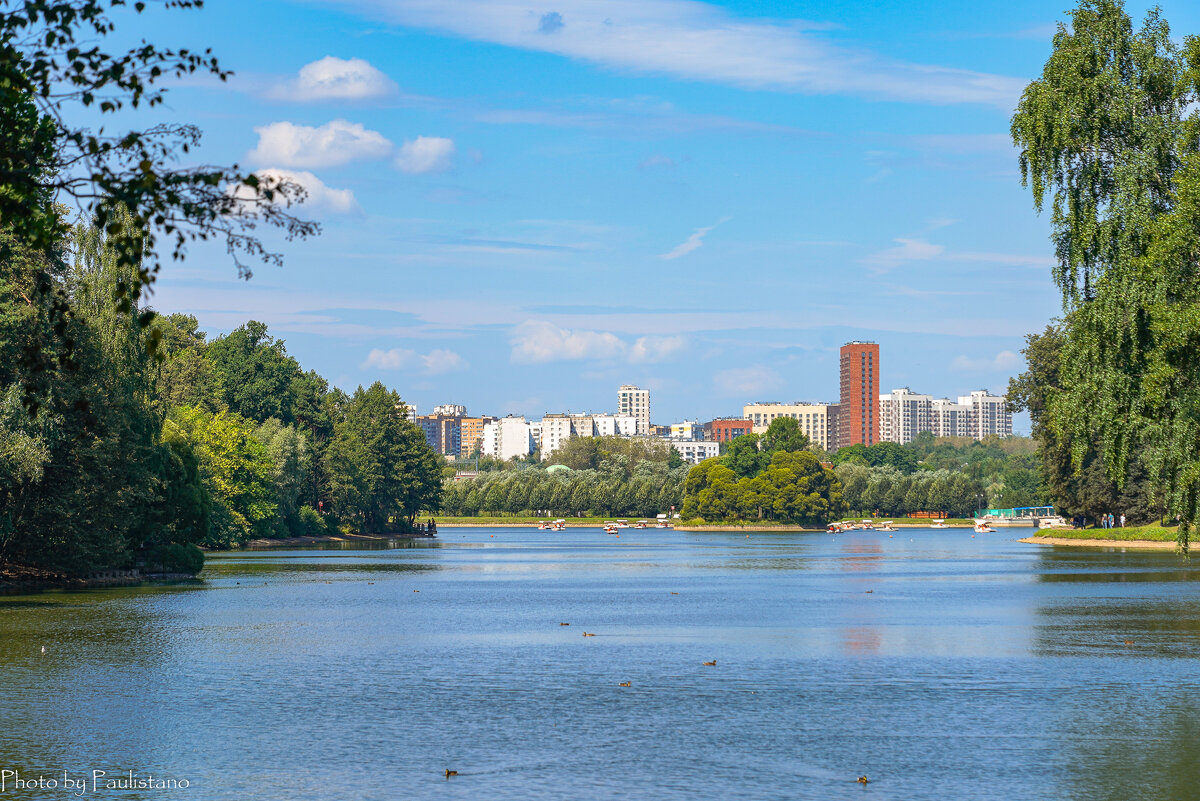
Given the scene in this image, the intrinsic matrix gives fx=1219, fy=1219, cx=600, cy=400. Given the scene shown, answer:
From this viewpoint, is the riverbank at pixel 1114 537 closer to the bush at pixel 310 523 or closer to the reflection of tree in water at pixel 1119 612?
the reflection of tree in water at pixel 1119 612

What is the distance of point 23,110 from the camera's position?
14.7 meters

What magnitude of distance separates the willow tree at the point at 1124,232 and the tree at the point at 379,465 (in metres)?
119

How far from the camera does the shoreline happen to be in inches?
4232

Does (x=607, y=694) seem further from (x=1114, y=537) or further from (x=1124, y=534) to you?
(x=1114, y=537)

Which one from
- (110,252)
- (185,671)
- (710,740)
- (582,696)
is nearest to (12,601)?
(110,252)

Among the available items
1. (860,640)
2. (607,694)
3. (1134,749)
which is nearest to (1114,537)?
(860,640)

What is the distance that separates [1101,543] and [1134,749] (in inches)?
4169

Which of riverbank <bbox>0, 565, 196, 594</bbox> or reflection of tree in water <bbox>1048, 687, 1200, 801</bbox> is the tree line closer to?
riverbank <bbox>0, 565, 196, 594</bbox>

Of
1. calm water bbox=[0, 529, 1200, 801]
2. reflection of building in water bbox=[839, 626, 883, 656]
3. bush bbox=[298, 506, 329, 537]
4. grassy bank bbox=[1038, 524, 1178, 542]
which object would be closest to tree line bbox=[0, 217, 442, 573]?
calm water bbox=[0, 529, 1200, 801]

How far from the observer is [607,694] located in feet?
94.9

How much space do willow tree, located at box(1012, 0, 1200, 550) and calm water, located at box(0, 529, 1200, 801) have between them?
6600mm

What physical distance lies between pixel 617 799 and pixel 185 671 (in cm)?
1750

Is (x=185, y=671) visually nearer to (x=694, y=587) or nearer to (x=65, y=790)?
(x=65, y=790)

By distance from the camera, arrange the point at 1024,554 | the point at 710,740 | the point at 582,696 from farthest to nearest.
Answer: the point at 1024,554 < the point at 582,696 < the point at 710,740
